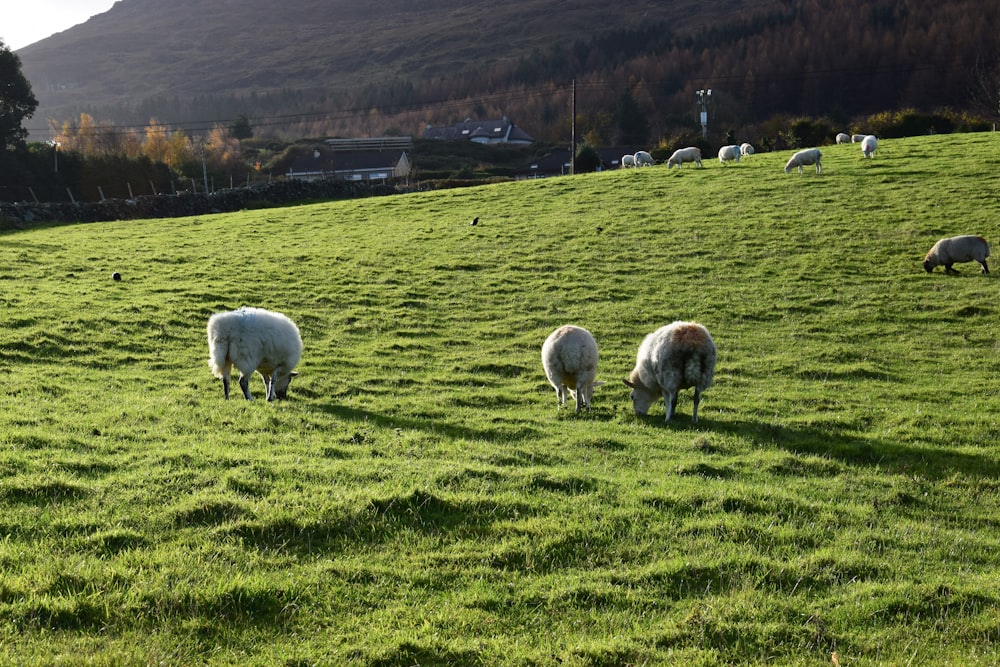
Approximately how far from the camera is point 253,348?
1452 centimetres

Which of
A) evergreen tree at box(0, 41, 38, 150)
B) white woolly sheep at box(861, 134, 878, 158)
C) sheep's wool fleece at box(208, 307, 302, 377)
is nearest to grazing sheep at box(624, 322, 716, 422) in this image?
sheep's wool fleece at box(208, 307, 302, 377)

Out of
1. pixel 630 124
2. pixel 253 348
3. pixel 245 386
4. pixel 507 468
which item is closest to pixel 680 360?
pixel 507 468

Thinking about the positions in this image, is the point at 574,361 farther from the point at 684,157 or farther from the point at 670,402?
the point at 684,157

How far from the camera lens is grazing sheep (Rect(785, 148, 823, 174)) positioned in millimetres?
38656

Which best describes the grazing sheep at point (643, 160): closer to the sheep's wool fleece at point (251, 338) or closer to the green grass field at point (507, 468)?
the green grass field at point (507, 468)

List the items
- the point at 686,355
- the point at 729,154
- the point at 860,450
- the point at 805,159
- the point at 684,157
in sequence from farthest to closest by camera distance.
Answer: the point at 684,157
the point at 729,154
the point at 805,159
the point at 686,355
the point at 860,450

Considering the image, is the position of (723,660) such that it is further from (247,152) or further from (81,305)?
(247,152)

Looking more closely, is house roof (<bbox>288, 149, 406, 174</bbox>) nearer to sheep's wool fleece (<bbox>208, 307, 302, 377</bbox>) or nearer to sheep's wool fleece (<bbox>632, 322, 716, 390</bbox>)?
sheep's wool fleece (<bbox>208, 307, 302, 377</bbox>)

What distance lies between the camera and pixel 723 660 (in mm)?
5590

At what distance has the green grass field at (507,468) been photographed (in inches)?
230

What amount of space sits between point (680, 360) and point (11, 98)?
217ft

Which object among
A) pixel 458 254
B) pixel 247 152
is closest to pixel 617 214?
pixel 458 254

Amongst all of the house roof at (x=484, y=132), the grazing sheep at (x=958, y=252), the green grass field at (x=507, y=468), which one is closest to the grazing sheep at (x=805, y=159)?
the green grass field at (x=507, y=468)

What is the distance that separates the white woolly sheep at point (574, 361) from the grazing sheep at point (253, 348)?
507 centimetres
